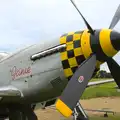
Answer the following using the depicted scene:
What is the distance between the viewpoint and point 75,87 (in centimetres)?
720

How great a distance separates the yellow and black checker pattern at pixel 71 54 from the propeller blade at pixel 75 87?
13.2 inches

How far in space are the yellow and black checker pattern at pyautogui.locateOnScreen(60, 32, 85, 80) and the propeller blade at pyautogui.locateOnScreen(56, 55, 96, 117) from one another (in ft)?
1.10

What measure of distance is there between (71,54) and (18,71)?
5.85ft

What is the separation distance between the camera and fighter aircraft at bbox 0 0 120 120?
7.23 metres

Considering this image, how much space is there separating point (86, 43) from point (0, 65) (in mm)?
2953

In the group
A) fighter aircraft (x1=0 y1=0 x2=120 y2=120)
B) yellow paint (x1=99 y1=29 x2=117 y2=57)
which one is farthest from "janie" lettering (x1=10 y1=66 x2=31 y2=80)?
yellow paint (x1=99 y1=29 x2=117 y2=57)

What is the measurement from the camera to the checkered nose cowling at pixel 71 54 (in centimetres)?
776

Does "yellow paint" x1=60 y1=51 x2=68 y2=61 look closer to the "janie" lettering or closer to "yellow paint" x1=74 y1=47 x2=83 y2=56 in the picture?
"yellow paint" x1=74 y1=47 x2=83 y2=56

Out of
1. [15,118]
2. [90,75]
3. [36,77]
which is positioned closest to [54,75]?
[36,77]

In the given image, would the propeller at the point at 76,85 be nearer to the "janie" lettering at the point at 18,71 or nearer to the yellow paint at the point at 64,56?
the yellow paint at the point at 64,56

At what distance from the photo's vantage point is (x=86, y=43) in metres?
7.55

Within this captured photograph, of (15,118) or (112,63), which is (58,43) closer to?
(112,63)

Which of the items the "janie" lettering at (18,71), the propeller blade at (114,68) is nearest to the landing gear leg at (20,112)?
the "janie" lettering at (18,71)

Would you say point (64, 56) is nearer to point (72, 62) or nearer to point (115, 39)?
point (72, 62)
